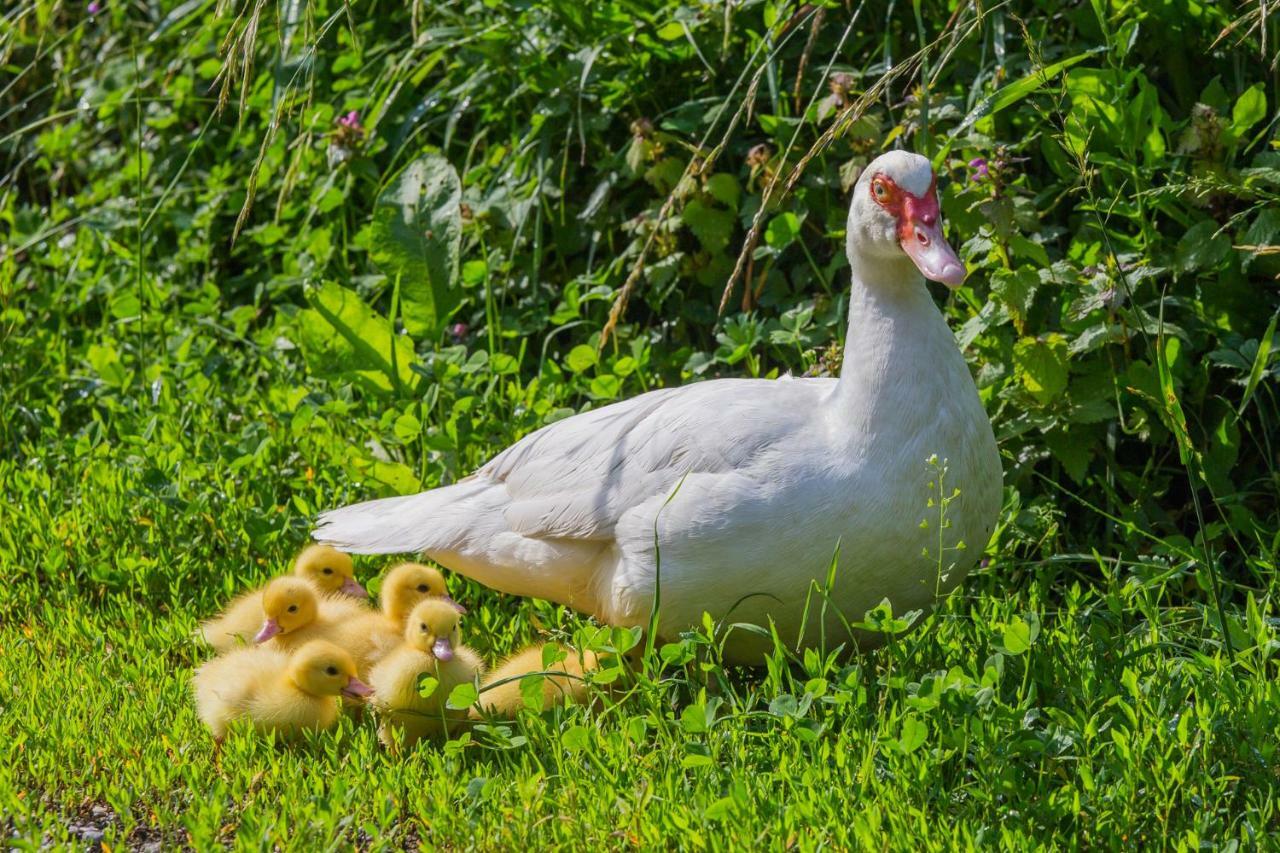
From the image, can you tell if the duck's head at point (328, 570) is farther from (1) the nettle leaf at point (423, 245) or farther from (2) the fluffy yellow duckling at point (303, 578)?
(1) the nettle leaf at point (423, 245)

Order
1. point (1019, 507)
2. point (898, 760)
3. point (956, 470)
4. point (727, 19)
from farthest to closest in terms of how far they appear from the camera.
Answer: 1. point (727, 19)
2. point (1019, 507)
3. point (956, 470)
4. point (898, 760)

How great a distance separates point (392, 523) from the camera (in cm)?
374

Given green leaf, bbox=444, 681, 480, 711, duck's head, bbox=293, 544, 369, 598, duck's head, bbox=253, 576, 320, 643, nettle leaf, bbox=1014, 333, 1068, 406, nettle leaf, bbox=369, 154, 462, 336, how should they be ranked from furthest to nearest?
nettle leaf, bbox=369, 154, 462, 336 < duck's head, bbox=293, 544, 369, 598 < nettle leaf, bbox=1014, 333, 1068, 406 < duck's head, bbox=253, 576, 320, 643 < green leaf, bbox=444, 681, 480, 711

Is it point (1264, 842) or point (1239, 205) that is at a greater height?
point (1239, 205)

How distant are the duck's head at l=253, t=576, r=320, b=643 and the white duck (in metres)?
0.48

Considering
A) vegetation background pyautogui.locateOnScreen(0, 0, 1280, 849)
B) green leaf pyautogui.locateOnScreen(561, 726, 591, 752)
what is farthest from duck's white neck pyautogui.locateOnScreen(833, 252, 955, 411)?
green leaf pyautogui.locateOnScreen(561, 726, 591, 752)

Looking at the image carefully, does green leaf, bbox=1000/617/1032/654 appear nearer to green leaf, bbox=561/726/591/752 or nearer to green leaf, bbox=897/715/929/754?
green leaf, bbox=897/715/929/754

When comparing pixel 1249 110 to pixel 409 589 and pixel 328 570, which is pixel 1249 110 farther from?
pixel 328 570

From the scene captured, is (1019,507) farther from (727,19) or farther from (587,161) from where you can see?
(587,161)

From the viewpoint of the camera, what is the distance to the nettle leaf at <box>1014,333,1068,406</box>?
148 inches

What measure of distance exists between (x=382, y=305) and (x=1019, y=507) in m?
2.53

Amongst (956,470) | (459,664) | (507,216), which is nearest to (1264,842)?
(956,470)

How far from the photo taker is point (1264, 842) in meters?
2.52

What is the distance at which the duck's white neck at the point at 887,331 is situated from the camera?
324cm
